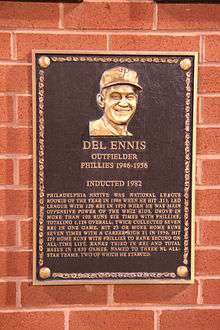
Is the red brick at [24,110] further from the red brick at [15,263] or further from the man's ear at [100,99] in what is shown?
the red brick at [15,263]

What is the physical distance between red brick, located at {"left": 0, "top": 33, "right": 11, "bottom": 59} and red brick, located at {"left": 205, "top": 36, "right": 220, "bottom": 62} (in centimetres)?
61

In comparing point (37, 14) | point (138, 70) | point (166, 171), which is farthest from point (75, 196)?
point (37, 14)

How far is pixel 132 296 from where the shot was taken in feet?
5.88

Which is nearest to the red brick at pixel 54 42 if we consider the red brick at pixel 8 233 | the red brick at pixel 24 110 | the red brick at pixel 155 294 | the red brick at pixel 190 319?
the red brick at pixel 24 110

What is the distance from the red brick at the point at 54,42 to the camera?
170 centimetres

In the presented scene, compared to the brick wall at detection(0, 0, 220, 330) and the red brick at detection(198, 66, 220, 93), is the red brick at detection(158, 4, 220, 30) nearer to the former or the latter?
the brick wall at detection(0, 0, 220, 330)

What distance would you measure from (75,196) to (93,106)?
286mm

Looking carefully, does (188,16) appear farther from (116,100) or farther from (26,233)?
(26,233)

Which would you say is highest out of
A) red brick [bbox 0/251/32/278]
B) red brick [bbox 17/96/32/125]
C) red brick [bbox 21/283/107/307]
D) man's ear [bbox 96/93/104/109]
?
man's ear [bbox 96/93/104/109]

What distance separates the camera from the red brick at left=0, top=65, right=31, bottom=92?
5.58 ft

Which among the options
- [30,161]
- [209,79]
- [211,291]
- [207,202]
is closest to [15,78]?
[30,161]

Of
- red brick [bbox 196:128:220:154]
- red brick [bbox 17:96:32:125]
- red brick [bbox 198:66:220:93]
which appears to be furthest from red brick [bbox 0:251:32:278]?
red brick [bbox 198:66:220:93]

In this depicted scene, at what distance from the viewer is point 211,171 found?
1.76 meters

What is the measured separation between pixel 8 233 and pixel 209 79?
797mm
